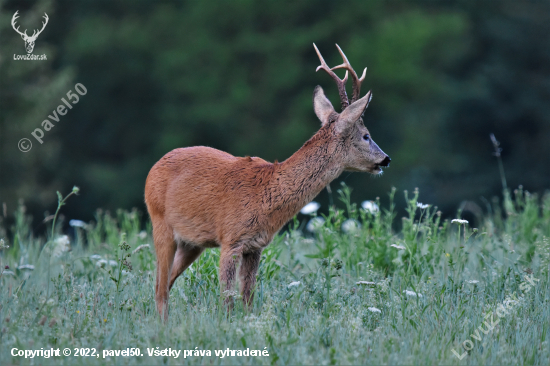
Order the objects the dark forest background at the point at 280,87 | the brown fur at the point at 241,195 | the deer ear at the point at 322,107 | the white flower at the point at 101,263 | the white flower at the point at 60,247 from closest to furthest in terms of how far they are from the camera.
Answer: the brown fur at the point at 241,195 → the deer ear at the point at 322,107 → the white flower at the point at 101,263 → the white flower at the point at 60,247 → the dark forest background at the point at 280,87

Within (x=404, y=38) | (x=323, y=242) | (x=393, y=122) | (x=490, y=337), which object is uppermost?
(x=404, y=38)

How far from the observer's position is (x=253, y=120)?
2066 cm

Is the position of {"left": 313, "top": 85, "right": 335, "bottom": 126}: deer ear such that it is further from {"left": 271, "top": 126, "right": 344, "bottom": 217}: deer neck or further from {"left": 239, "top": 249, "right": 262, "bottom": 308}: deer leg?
{"left": 239, "top": 249, "right": 262, "bottom": 308}: deer leg

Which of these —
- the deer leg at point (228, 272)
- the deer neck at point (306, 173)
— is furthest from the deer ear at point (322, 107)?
the deer leg at point (228, 272)

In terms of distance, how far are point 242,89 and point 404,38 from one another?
16.8ft

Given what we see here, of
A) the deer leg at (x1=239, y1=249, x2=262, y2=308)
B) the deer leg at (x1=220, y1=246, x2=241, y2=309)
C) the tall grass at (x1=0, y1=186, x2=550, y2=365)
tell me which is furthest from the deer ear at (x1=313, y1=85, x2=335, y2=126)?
the deer leg at (x1=220, y1=246, x2=241, y2=309)

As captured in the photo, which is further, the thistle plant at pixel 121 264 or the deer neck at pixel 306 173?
the deer neck at pixel 306 173

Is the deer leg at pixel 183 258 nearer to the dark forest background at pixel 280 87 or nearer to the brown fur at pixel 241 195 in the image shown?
the brown fur at pixel 241 195

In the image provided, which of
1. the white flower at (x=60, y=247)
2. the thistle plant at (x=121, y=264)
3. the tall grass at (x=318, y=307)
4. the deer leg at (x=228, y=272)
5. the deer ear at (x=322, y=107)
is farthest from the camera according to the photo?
the white flower at (x=60, y=247)

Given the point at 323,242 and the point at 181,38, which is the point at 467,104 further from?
the point at 323,242

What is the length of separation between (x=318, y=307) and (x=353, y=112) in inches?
60.7

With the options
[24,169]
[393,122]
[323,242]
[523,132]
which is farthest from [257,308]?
[523,132]

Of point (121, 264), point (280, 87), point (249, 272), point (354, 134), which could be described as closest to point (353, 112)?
point (354, 134)

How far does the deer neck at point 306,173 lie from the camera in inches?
216
